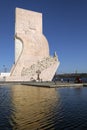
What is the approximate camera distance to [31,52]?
124ft

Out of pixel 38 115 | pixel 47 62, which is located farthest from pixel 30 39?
pixel 38 115

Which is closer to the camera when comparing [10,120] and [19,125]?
[19,125]

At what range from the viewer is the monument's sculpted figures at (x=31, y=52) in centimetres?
3488

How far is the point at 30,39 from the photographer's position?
37969 mm

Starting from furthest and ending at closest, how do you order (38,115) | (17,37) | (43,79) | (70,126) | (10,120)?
(17,37) < (43,79) < (38,115) < (10,120) < (70,126)

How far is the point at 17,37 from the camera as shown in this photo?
3738 centimetres

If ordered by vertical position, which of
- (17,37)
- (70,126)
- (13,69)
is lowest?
(70,126)

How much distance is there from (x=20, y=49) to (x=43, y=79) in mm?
6915

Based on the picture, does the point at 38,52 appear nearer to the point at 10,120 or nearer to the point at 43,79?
the point at 43,79

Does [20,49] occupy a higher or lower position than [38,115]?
higher

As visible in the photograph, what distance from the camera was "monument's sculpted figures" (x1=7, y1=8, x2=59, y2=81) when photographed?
1373 inches

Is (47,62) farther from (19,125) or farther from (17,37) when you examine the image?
(19,125)

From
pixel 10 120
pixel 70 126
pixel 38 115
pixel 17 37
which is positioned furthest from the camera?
pixel 17 37

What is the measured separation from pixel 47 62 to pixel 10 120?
95.9ft
